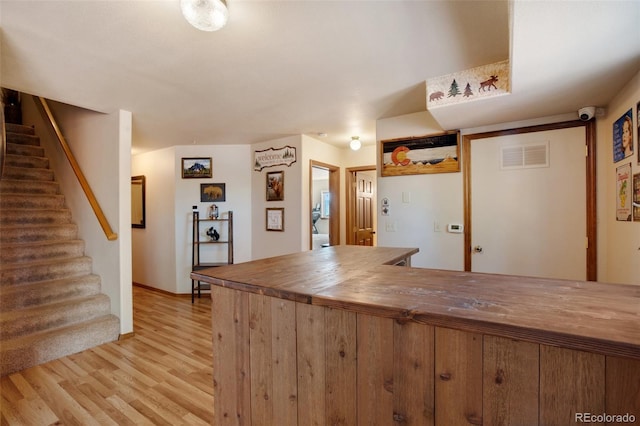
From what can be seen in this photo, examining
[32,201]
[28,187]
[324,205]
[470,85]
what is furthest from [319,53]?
[324,205]

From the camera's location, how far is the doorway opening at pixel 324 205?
14.7ft

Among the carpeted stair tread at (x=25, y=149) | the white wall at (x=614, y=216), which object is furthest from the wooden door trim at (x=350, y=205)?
the carpeted stair tread at (x=25, y=149)

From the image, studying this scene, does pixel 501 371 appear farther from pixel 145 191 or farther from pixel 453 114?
pixel 145 191

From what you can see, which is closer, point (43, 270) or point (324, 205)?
point (43, 270)

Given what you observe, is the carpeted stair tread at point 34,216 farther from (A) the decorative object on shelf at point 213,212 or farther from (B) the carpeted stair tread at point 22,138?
(A) the decorative object on shelf at point 213,212

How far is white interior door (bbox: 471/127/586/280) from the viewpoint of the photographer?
2580mm

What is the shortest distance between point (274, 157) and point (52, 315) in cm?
296

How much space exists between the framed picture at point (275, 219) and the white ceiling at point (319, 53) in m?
1.59

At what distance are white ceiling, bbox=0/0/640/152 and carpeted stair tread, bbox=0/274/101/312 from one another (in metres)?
1.82

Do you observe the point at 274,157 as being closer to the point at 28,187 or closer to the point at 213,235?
the point at 213,235

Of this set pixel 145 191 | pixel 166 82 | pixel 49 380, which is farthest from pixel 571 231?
pixel 145 191

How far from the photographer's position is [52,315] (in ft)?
9.20

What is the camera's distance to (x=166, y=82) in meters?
2.39

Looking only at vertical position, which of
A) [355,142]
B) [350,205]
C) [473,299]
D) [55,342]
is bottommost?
[55,342]
